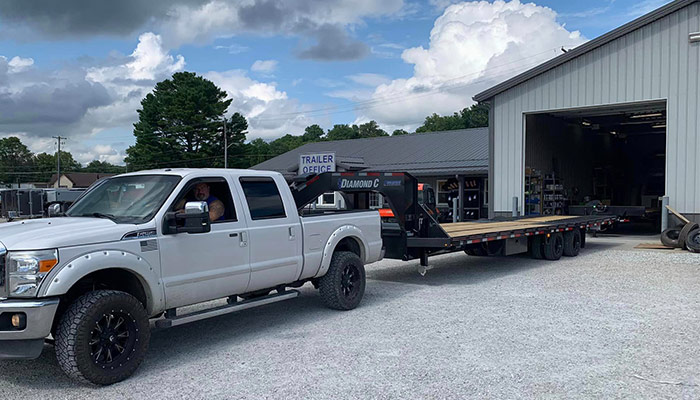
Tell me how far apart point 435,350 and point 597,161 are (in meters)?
26.8

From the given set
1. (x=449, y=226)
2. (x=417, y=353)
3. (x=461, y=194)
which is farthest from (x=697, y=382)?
(x=461, y=194)

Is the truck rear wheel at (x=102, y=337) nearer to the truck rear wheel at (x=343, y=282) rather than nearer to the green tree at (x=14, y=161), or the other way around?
the truck rear wheel at (x=343, y=282)

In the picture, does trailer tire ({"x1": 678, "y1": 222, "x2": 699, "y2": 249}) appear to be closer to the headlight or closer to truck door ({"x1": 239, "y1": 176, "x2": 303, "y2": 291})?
truck door ({"x1": 239, "y1": 176, "x2": 303, "y2": 291})

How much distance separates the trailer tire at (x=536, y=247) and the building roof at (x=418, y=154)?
13.3 meters

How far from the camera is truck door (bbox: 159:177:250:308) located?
19.6ft

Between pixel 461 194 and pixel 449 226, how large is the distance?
1557 cm

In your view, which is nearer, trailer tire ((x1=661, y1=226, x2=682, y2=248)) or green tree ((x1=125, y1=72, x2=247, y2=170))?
trailer tire ((x1=661, y1=226, x2=682, y2=248))

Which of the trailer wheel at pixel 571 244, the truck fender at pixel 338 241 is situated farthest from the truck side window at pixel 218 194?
the trailer wheel at pixel 571 244

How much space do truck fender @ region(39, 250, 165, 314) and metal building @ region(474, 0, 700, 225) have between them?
672 inches

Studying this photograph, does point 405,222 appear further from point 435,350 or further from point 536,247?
point 536,247

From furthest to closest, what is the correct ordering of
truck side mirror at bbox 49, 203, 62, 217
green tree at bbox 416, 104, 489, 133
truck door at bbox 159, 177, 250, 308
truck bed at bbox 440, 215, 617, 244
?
green tree at bbox 416, 104, 489, 133 → truck bed at bbox 440, 215, 617, 244 → truck side mirror at bbox 49, 203, 62, 217 → truck door at bbox 159, 177, 250, 308

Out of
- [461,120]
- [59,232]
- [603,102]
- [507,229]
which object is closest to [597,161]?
[603,102]

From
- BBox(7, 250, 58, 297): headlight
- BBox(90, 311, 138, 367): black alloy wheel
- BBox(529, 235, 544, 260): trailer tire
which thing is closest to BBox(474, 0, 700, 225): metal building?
BBox(529, 235, 544, 260): trailer tire

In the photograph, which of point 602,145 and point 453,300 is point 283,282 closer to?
point 453,300
